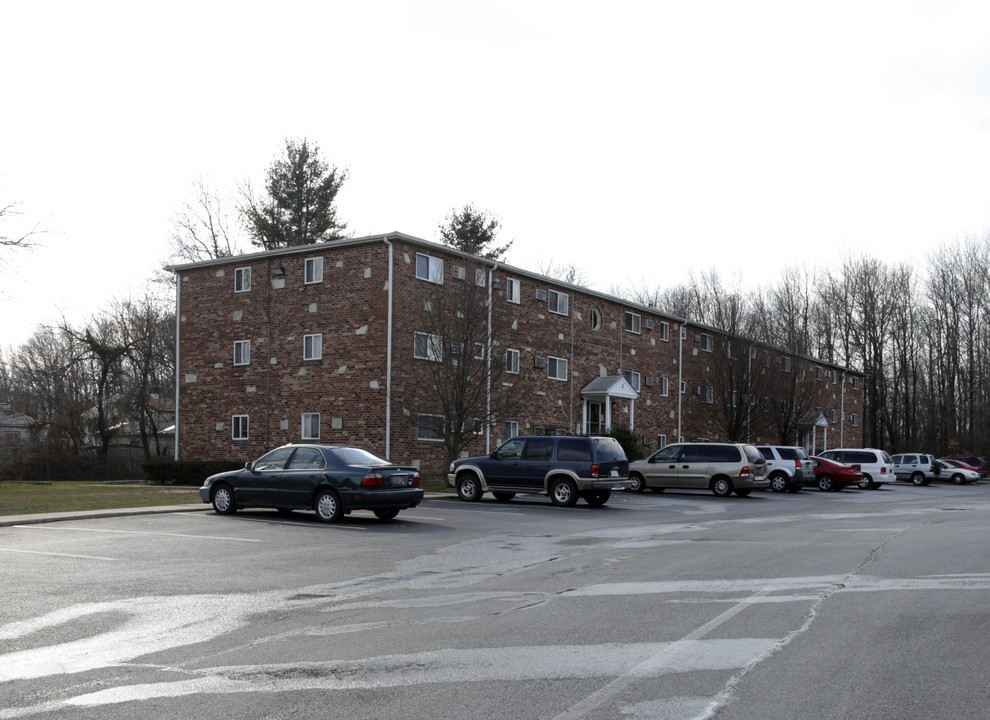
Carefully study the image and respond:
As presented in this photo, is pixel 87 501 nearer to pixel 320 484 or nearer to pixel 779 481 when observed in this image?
pixel 320 484

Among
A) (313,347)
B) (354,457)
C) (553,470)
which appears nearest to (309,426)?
(313,347)

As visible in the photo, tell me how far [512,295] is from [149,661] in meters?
31.1

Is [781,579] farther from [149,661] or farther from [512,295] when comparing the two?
[512,295]

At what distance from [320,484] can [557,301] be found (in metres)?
23.7

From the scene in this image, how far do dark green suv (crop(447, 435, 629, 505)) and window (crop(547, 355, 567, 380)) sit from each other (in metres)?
15.0

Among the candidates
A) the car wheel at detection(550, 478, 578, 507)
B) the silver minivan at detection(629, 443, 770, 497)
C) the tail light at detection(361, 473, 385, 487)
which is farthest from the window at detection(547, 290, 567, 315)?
the tail light at detection(361, 473, 385, 487)

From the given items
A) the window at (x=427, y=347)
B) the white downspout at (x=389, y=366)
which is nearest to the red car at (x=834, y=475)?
the window at (x=427, y=347)

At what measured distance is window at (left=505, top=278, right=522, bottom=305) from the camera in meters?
37.2

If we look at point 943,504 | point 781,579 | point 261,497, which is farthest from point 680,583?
point 943,504

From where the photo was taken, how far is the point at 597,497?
78.6ft

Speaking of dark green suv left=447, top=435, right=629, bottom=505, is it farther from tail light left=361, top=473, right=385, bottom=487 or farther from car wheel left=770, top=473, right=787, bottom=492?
car wheel left=770, top=473, right=787, bottom=492

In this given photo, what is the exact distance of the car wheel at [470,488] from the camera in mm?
24656

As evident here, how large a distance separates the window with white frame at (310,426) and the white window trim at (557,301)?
448 inches

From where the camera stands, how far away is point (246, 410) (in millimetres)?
35438
